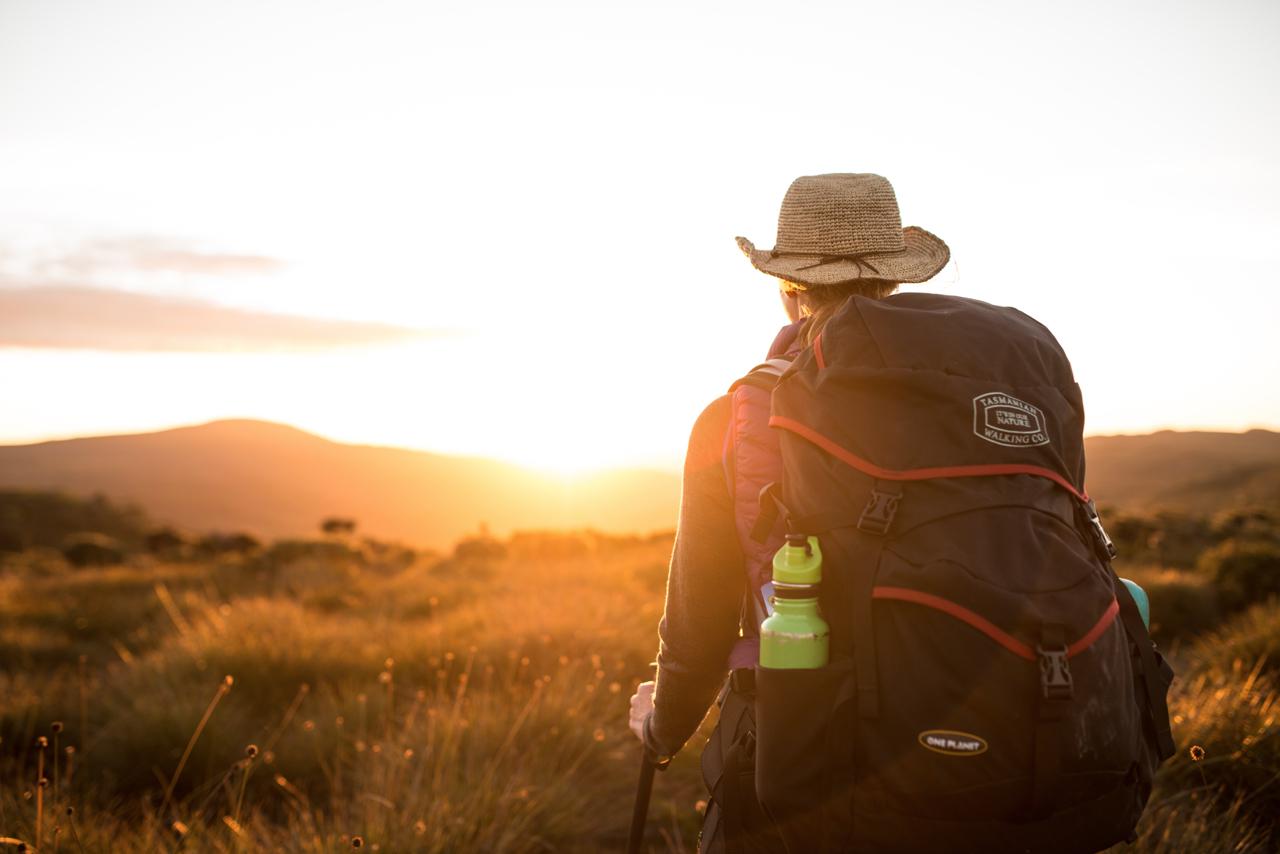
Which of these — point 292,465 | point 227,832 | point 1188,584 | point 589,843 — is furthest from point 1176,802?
point 292,465

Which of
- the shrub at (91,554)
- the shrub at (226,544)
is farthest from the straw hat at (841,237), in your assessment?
the shrub at (91,554)

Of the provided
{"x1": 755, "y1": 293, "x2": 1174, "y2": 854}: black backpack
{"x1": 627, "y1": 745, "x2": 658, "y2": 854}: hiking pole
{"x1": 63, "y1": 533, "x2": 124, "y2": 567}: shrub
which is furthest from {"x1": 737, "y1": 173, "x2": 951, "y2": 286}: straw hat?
{"x1": 63, "y1": 533, "x2": 124, "y2": 567}: shrub

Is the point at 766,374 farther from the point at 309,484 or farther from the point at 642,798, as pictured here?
the point at 309,484

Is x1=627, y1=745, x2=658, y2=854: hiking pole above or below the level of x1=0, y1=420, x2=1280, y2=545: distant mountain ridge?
above

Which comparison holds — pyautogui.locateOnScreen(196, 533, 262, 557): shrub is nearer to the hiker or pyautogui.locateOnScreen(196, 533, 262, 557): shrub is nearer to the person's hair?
the person's hair

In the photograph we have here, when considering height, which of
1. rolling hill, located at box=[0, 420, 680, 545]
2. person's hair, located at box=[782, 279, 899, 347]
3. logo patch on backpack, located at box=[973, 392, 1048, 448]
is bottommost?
rolling hill, located at box=[0, 420, 680, 545]

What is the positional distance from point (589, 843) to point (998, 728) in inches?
131

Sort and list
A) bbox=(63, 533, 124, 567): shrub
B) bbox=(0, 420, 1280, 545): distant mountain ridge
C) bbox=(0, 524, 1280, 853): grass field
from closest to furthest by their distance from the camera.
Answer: bbox=(0, 524, 1280, 853): grass field
bbox=(63, 533, 124, 567): shrub
bbox=(0, 420, 1280, 545): distant mountain ridge

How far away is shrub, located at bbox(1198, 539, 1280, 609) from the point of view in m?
9.05

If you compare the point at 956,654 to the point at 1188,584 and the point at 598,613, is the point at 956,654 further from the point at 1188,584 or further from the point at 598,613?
the point at 1188,584

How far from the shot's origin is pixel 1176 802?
3973 millimetres

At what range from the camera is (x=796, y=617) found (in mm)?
1690

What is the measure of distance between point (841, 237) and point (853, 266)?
9cm

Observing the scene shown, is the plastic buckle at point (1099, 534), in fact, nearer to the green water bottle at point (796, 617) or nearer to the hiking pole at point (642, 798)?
the green water bottle at point (796, 617)
